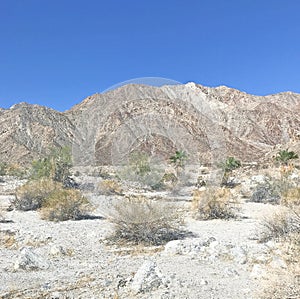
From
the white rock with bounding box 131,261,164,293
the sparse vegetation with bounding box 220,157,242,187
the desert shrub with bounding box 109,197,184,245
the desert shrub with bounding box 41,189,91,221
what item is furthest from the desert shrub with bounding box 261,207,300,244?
the sparse vegetation with bounding box 220,157,242,187

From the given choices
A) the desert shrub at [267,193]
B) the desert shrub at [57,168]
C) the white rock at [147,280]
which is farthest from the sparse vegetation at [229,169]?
the white rock at [147,280]

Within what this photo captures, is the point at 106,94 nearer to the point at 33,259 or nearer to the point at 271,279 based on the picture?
the point at 33,259

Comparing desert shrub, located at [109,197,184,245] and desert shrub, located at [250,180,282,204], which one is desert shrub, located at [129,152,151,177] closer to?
desert shrub, located at [109,197,184,245]

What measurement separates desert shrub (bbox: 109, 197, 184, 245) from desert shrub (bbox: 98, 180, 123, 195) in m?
1.72

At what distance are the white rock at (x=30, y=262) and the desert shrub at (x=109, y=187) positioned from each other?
4240 millimetres

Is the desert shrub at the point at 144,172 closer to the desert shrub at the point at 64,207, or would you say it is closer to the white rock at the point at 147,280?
the white rock at the point at 147,280

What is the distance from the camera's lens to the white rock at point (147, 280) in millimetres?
6156

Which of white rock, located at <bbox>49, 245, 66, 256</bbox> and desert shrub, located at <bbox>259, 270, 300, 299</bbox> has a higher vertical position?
desert shrub, located at <bbox>259, 270, 300, 299</bbox>

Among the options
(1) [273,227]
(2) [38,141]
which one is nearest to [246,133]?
(2) [38,141]

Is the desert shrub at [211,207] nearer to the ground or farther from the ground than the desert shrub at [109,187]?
nearer to the ground

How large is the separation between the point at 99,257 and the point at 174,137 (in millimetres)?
2977

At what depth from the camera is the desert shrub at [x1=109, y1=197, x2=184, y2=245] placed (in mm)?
10359

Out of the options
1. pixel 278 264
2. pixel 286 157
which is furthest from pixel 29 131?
pixel 278 264

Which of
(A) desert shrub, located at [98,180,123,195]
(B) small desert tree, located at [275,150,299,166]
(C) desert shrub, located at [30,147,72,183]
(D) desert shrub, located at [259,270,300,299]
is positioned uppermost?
(B) small desert tree, located at [275,150,299,166]
